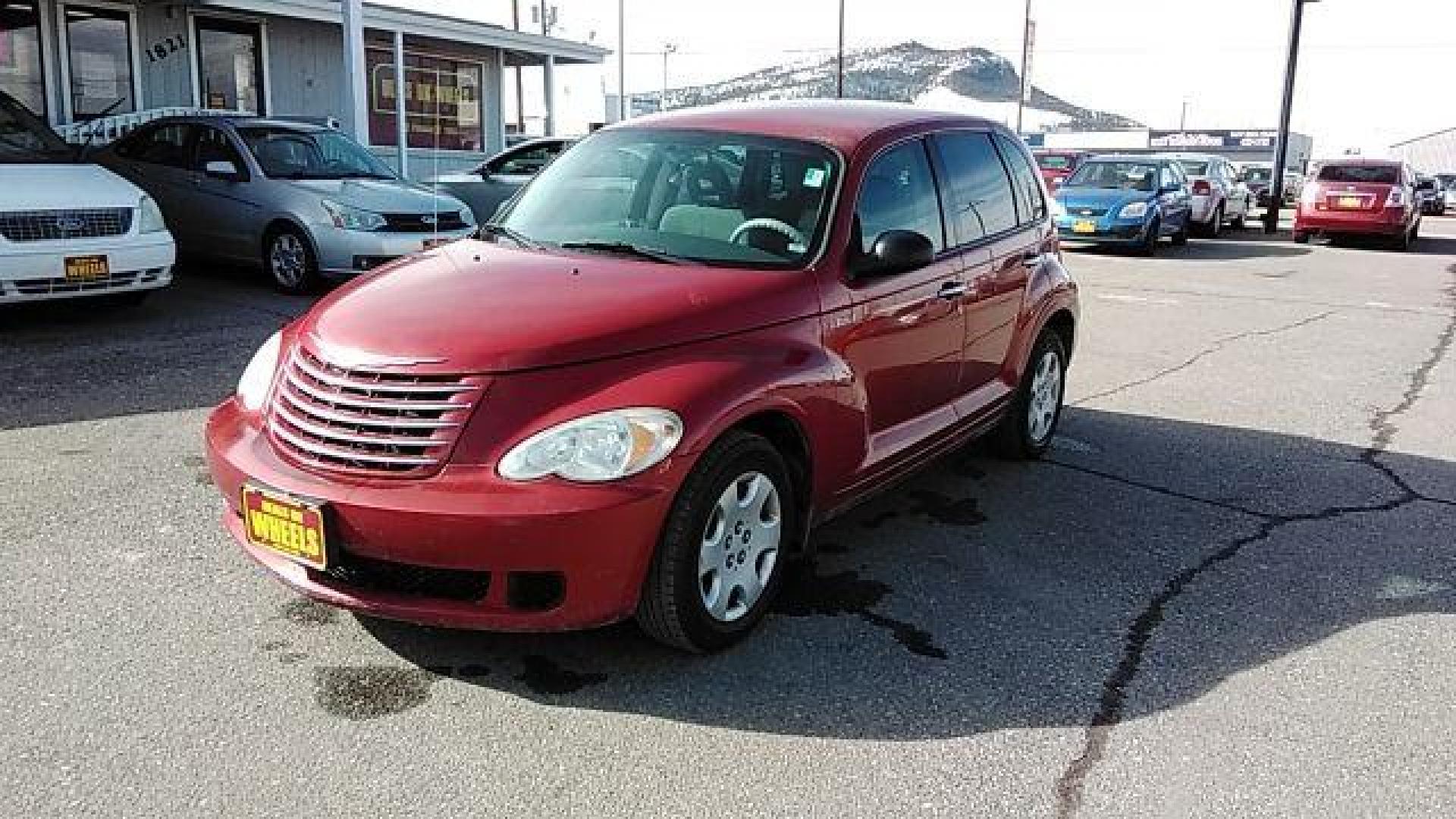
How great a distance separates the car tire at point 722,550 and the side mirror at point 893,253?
0.87 meters

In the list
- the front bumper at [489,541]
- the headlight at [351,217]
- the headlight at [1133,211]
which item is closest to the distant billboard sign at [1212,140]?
the headlight at [1133,211]

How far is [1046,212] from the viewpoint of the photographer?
5.89 m

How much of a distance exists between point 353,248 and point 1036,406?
629 cm

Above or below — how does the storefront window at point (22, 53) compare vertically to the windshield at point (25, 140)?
above

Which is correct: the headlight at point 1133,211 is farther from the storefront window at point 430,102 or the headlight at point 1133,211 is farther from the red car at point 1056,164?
the storefront window at point 430,102

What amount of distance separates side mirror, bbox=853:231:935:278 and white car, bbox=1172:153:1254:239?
17667mm

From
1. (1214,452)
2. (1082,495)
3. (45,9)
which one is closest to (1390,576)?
(1082,495)

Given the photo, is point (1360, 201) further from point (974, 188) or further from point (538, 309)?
point (538, 309)

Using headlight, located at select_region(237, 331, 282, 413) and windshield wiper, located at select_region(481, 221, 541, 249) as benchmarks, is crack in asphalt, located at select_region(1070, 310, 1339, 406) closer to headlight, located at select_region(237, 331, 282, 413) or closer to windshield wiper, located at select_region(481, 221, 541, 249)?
windshield wiper, located at select_region(481, 221, 541, 249)

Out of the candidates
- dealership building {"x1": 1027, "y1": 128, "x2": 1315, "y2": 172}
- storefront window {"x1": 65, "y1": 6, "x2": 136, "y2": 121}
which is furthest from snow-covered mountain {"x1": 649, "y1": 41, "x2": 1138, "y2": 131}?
storefront window {"x1": 65, "y1": 6, "x2": 136, "y2": 121}

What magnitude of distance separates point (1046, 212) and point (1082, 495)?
1.53 meters

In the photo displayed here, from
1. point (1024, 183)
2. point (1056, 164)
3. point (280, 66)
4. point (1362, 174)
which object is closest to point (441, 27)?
point (280, 66)

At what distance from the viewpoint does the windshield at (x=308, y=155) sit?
1036 centimetres

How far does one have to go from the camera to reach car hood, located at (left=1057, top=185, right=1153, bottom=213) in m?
17.3
